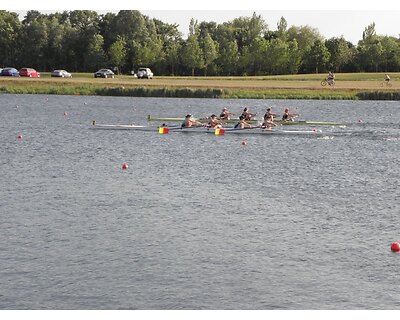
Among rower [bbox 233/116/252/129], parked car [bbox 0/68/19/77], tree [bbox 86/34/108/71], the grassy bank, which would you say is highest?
tree [bbox 86/34/108/71]

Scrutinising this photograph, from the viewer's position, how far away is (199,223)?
85.0ft

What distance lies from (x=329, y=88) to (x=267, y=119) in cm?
4418

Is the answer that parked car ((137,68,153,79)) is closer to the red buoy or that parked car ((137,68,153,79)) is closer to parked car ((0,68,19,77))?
parked car ((0,68,19,77))

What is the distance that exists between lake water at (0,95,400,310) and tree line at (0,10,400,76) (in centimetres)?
→ 7847

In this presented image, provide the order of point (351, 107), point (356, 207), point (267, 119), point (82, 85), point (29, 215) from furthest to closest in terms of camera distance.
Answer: point (82, 85) < point (351, 107) < point (267, 119) < point (356, 207) < point (29, 215)

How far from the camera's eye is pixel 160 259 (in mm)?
21828

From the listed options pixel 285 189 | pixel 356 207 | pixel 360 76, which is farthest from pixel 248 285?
pixel 360 76

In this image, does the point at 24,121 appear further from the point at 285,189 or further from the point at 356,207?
the point at 356,207

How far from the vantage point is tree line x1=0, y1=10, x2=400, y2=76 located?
125m

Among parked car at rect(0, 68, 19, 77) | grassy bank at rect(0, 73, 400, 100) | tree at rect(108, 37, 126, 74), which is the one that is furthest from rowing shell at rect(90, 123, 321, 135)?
tree at rect(108, 37, 126, 74)

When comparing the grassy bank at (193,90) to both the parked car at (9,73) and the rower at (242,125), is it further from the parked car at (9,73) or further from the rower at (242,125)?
the rower at (242,125)

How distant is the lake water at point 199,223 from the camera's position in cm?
1928

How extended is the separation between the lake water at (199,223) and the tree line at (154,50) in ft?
257

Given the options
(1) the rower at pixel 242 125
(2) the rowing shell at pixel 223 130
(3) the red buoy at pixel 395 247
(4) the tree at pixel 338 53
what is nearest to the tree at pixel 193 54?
(4) the tree at pixel 338 53
